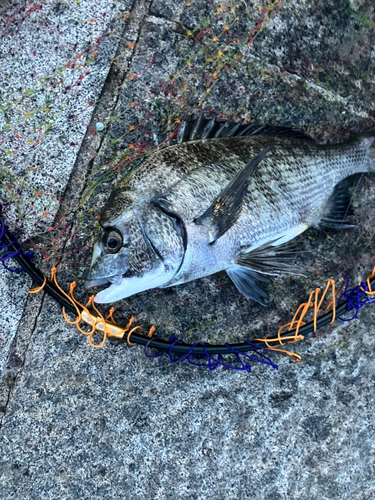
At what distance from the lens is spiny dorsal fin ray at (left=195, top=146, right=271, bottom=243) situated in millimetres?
1723

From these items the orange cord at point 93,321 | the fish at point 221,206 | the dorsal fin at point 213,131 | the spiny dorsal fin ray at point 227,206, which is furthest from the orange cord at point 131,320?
the dorsal fin at point 213,131

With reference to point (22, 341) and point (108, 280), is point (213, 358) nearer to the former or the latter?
point (108, 280)

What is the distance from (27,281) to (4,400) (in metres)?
0.61

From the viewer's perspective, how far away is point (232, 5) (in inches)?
84.7

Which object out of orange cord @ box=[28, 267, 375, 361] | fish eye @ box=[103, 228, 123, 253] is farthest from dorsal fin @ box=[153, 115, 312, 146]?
orange cord @ box=[28, 267, 375, 361]

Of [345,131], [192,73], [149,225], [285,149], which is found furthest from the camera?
[345,131]

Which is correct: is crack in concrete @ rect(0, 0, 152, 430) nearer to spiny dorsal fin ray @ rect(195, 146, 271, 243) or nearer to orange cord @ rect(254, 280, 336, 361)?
spiny dorsal fin ray @ rect(195, 146, 271, 243)

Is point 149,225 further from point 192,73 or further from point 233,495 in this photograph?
point 233,495

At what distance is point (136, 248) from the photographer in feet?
5.33

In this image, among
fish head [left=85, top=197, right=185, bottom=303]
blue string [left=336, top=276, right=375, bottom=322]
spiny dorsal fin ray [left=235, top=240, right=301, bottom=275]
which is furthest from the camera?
blue string [left=336, top=276, right=375, bottom=322]

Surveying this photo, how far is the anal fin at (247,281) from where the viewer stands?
6.51 feet

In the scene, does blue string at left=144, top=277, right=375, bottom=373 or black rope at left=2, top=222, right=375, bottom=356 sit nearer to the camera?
black rope at left=2, top=222, right=375, bottom=356

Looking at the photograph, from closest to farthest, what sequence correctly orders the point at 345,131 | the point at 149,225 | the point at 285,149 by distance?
1. the point at 149,225
2. the point at 285,149
3. the point at 345,131

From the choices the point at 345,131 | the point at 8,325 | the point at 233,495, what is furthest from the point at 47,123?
the point at 233,495
